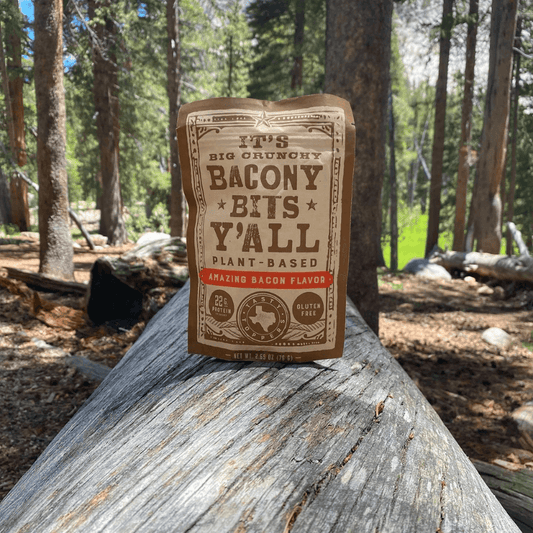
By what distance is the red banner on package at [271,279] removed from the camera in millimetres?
1578

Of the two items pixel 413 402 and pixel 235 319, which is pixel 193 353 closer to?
pixel 235 319

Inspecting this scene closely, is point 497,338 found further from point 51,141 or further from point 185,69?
point 185,69

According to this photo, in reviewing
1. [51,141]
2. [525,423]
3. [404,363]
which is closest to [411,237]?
[51,141]

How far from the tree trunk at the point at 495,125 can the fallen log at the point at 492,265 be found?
642 mm

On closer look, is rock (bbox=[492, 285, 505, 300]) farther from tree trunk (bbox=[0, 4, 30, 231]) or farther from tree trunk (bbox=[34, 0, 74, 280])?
tree trunk (bbox=[0, 4, 30, 231])

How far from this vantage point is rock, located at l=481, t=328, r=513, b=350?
16.2 feet

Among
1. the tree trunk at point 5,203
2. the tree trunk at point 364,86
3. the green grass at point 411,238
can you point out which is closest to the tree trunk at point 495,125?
the tree trunk at point 364,86

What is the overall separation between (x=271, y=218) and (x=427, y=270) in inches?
363

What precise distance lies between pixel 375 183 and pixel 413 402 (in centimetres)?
247

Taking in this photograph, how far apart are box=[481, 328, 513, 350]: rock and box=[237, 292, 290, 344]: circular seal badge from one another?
415 cm

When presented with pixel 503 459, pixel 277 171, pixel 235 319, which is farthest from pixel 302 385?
pixel 503 459

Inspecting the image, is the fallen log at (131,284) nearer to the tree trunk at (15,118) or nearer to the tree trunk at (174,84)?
the tree trunk at (15,118)

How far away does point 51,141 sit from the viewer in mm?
6258

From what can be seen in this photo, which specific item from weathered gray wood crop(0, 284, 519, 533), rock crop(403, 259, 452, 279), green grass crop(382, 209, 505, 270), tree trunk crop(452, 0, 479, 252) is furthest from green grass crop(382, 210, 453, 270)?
weathered gray wood crop(0, 284, 519, 533)
